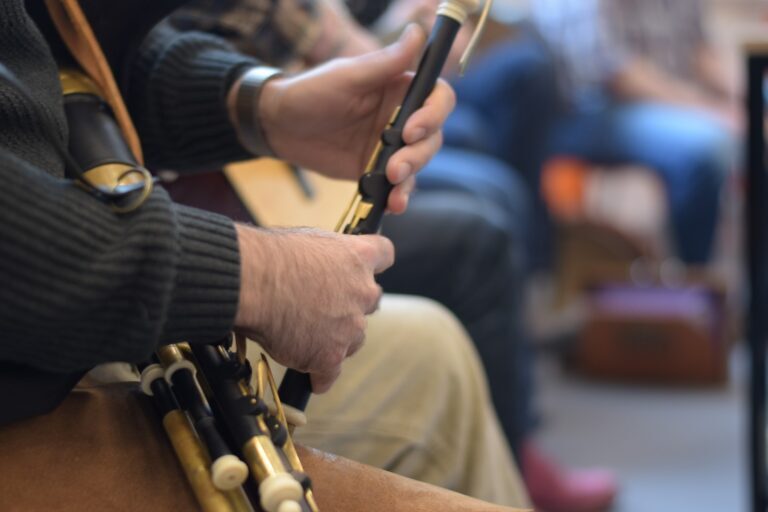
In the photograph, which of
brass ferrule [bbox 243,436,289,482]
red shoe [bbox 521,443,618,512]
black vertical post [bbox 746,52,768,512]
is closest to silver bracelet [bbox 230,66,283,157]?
brass ferrule [bbox 243,436,289,482]

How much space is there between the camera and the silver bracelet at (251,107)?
2.99 ft

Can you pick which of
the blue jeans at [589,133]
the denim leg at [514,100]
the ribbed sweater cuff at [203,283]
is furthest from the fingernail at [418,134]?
the denim leg at [514,100]

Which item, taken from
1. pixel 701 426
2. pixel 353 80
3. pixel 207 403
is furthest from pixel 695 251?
pixel 207 403

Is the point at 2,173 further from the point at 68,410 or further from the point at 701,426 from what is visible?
the point at 701,426

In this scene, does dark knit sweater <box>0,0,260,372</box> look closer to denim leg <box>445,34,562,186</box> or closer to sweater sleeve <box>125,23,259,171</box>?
sweater sleeve <box>125,23,259,171</box>

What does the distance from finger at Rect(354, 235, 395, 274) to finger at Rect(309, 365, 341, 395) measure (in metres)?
0.07

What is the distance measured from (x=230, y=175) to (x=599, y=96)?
1808 mm

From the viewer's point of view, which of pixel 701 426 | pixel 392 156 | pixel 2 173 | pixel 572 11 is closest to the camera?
pixel 2 173

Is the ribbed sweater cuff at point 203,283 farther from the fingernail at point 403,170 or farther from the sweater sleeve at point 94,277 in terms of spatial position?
the fingernail at point 403,170

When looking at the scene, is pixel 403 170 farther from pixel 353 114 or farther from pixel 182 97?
pixel 182 97

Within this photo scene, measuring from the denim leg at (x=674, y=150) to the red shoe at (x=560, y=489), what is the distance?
1.12 meters

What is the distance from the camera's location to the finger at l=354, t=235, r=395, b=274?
26.4 inches

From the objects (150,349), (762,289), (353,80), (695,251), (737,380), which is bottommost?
(737,380)

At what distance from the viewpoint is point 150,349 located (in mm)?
563
